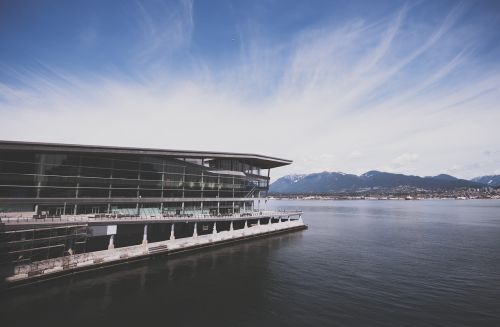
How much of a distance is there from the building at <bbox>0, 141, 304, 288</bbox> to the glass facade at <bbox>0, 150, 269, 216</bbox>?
0.51 ft

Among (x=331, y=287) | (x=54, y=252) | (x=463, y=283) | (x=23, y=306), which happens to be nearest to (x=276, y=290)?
(x=331, y=287)

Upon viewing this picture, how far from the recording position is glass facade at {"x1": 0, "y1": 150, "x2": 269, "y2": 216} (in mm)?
53656

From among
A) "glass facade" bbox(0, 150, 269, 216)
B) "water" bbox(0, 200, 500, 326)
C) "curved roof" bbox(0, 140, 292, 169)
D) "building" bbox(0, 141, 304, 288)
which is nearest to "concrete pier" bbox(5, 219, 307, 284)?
"building" bbox(0, 141, 304, 288)

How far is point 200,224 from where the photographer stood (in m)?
81.9

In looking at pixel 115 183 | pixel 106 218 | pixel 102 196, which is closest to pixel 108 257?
pixel 106 218

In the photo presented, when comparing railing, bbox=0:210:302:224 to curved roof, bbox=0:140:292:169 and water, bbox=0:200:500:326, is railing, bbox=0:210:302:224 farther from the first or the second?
curved roof, bbox=0:140:292:169

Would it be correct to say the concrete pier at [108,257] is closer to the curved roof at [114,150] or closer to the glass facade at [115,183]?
the glass facade at [115,183]

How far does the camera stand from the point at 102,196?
61938mm

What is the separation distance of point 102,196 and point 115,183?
3706 millimetres

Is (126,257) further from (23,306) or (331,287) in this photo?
(331,287)

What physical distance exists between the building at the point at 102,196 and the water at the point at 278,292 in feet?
30.8

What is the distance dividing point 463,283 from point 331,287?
20.5 meters

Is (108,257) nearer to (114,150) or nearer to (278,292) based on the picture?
(114,150)

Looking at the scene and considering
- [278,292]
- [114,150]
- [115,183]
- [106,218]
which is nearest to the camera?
[278,292]
